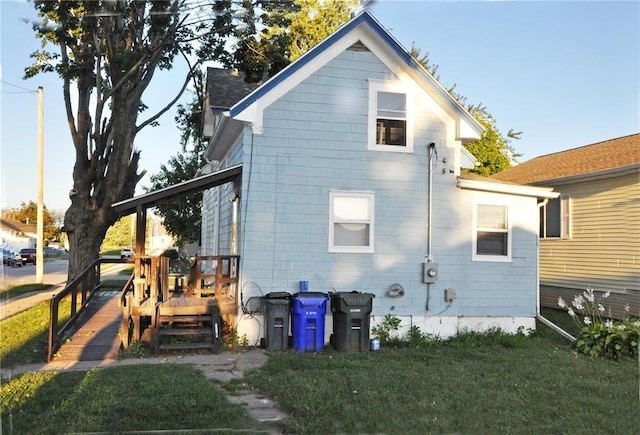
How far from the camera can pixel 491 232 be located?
1145cm

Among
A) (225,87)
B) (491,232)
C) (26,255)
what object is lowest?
(26,255)

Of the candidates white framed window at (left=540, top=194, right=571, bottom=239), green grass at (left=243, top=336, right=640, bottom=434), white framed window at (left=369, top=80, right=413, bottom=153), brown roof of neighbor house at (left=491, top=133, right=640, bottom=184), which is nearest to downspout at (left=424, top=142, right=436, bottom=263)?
white framed window at (left=369, top=80, right=413, bottom=153)

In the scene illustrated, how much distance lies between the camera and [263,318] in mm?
10000

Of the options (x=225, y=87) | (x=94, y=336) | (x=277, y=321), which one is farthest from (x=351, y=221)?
(x=225, y=87)

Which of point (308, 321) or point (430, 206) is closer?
point (308, 321)

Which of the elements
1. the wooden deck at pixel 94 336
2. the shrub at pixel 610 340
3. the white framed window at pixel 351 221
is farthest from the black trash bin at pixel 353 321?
the wooden deck at pixel 94 336

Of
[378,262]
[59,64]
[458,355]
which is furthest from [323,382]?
[59,64]

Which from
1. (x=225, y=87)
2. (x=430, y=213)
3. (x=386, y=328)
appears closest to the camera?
(x=386, y=328)

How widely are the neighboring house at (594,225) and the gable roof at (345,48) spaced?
5.05m

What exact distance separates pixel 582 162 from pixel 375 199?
329 inches

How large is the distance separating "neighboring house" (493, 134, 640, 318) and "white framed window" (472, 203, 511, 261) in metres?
3.95

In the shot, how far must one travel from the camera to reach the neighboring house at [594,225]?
523 inches

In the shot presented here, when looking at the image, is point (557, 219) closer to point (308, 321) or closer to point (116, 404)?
point (308, 321)

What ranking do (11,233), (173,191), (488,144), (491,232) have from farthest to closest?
1. (488,144)
2. (491,232)
3. (173,191)
4. (11,233)
